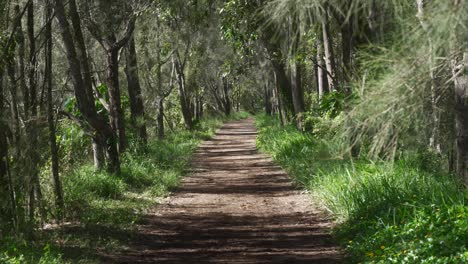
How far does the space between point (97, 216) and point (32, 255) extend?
295 cm

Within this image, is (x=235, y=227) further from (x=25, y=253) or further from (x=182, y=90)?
(x=182, y=90)

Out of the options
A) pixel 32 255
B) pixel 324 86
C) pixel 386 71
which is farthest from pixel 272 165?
pixel 386 71

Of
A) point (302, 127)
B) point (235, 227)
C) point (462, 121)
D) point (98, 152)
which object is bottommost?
point (235, 227)

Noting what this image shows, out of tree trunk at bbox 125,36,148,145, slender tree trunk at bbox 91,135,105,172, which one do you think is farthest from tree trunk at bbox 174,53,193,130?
slender tree trunk at bbox 91,135,105,172

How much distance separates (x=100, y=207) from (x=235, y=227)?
2490mm

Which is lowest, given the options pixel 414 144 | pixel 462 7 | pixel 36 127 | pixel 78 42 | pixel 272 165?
pixel 272 165

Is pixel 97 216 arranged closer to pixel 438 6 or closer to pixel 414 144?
pixel 414 144

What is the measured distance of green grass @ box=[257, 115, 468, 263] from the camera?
23.2 feet

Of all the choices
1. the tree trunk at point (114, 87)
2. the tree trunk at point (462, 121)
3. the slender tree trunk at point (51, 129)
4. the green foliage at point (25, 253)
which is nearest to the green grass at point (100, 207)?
the green foliage at point (25, 253)

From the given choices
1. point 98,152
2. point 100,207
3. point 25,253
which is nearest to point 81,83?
point 98,152

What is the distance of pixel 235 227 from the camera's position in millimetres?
10695

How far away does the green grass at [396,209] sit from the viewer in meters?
7.06

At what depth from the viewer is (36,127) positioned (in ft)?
31.1

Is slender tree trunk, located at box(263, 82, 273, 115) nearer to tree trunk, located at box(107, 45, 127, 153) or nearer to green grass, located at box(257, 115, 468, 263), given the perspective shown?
tree trunk, located at box(107, 45, 127, 153)
